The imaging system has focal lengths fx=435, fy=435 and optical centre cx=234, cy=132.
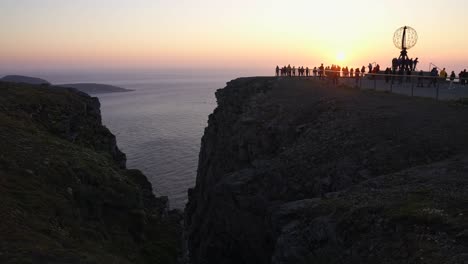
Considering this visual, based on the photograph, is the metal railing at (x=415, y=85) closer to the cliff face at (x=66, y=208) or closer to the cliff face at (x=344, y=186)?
the cliff face at (x=344, y=186)

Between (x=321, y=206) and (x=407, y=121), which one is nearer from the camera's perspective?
(x=321, y=206)

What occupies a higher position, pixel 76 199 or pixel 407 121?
pixel 407 121

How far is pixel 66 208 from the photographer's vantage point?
19344mm

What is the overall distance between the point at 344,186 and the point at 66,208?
12102mm

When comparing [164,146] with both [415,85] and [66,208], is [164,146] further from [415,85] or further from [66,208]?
[66,208]

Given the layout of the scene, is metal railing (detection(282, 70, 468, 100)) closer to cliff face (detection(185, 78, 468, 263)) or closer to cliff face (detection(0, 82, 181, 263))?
cliff face (detection(185, 78, 468, 263))

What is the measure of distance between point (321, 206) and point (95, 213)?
1309 cm

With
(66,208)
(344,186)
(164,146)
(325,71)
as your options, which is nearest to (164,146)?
(164,146)

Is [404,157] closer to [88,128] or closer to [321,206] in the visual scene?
[321,206]

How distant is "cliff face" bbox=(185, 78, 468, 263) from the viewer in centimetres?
1116

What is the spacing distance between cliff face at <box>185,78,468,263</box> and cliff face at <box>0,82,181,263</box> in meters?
4.39

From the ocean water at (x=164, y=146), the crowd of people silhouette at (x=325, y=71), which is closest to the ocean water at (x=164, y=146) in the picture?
the ocean water at (x=164, y=146)


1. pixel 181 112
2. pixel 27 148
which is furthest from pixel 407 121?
pixel 181 112

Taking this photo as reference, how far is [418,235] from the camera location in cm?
1052
